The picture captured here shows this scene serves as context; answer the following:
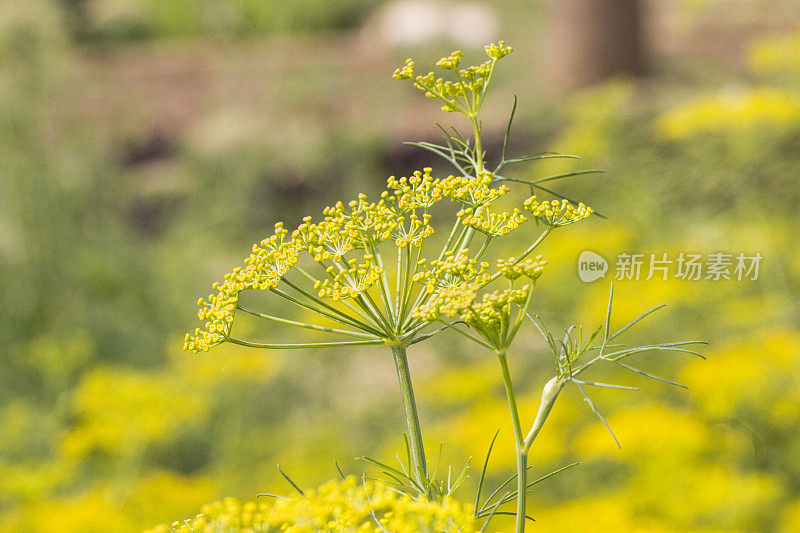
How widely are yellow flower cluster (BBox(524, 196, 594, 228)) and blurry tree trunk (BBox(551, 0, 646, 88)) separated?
6.55 meters

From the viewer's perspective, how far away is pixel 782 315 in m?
2.53

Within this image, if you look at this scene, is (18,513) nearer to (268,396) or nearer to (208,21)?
(268,396)

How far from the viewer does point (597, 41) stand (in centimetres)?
677

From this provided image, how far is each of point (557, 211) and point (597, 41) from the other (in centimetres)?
669

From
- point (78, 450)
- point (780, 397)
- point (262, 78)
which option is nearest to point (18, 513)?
point (78, 450)

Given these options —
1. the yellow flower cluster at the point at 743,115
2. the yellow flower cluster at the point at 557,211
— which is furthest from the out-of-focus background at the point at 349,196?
the yellow flower cluster at the point at 557,211

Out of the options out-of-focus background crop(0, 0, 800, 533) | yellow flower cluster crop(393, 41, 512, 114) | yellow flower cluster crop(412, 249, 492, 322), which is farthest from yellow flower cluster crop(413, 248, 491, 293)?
out-of-focus background crop(0, 0, 800, 533)

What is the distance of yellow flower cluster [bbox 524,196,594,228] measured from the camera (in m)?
0.54

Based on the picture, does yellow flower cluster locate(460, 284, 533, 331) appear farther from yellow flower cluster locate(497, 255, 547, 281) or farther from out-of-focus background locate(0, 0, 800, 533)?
out-of-focus background locate(0, 0, 800, 533)

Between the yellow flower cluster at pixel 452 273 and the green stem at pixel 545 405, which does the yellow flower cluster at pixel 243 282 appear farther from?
the green stem at pixel 545 405

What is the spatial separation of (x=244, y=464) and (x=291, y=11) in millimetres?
9605

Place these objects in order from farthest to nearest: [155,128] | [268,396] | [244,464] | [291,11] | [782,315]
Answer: [291,11] → [155,128] → [268,396] → [244,464] → [782,315]

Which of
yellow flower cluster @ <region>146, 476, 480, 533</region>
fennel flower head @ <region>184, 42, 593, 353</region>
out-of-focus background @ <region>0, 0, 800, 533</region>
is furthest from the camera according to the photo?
out-of-focus background @ <region>0, 0, 800, 533</region>

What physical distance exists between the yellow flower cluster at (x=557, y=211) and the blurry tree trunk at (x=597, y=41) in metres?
6.55
